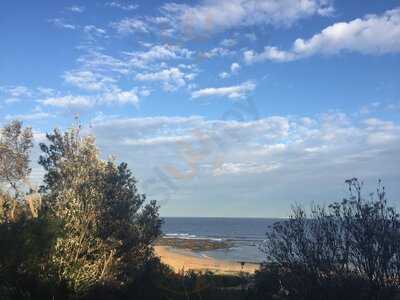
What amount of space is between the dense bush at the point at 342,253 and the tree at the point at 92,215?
8.16 m

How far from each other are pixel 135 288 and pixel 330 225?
950 centimetres

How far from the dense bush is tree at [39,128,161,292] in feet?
26.8

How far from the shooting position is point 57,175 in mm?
25422

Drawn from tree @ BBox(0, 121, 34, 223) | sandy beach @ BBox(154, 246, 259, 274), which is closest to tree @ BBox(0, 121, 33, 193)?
tree @ BBox(0, 121, 34, 223)

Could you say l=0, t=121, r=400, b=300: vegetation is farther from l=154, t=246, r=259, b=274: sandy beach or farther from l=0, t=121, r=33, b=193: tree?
l=154, t=246, r=259, b=274: sandy beach

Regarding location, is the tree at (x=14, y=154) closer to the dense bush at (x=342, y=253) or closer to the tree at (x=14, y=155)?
the tree at (x=14, y=155)

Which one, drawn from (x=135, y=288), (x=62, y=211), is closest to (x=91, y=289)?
(x=135, y=288)

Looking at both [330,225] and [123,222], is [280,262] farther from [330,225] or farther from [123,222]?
[123,222]

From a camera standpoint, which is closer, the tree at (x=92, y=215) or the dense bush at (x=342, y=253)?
the dense bush at (x=342, y=253)

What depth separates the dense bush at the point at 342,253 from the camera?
12500 millimetres

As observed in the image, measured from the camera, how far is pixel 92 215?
21.6 m

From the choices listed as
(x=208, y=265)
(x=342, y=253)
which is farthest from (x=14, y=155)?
(x=208, y=265)

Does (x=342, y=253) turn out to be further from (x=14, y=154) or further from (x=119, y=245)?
(x=14, y=154)

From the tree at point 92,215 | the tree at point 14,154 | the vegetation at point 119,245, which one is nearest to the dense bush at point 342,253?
the vegetation at point 119,245
